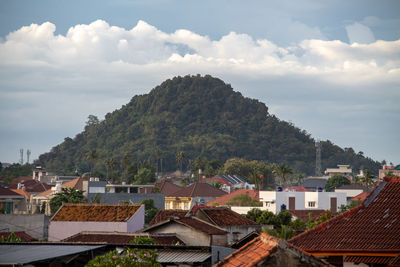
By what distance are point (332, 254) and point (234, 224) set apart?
34295 mm

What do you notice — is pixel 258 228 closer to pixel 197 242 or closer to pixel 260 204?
pixel 197 242

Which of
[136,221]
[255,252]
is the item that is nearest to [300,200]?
[136,221]

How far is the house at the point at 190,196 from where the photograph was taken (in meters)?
117

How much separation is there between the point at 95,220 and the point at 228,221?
10.7 meters

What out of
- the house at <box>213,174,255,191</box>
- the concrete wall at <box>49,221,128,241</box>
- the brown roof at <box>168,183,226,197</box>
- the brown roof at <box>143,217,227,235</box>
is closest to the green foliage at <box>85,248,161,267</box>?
the brown roof at <box>143,217,227,235</box>

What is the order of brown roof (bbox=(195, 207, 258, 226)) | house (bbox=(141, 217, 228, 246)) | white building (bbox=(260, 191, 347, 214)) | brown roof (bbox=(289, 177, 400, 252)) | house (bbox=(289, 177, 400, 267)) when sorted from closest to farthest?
house (bbox=(289, 177, 400, 267)) → brown roof (bbox=(289, 177, 400, 252)) → house (bbox=(141, 217, 228, 246)) → brown roof (bbox=(195, 207, 258, 226)) → white building (bbox=(260, 191, 347, 214))

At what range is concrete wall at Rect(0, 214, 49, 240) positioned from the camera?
58.0 m

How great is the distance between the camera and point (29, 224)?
59344 millimetres

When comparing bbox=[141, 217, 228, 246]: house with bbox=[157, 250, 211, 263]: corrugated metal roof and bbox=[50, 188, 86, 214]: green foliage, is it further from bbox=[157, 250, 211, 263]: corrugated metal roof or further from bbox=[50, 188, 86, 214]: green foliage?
bbox=[50, 188, 86, 214]: green foliage

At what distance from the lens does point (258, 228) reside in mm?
52188

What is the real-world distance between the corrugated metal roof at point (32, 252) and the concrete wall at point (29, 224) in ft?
106

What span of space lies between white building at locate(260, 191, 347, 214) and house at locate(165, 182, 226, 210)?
22758mm

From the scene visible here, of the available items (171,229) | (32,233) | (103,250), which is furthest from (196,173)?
(103,250)

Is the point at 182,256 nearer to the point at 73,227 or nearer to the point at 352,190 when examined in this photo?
the point at 73,227
